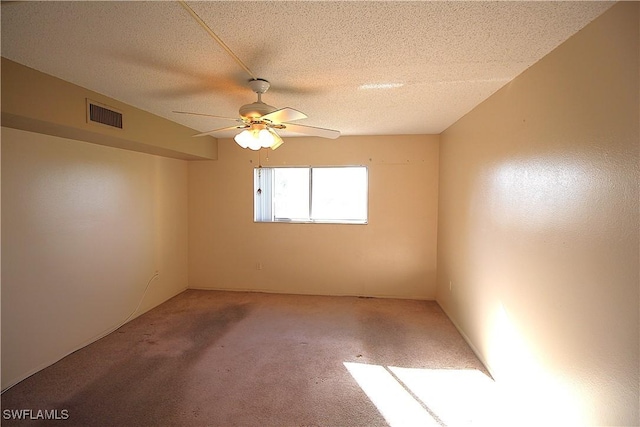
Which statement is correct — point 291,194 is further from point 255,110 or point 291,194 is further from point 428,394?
point 428,394

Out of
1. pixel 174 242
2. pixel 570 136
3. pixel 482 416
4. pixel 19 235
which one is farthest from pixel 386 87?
pixel 174 242

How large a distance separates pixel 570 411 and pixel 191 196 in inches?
186

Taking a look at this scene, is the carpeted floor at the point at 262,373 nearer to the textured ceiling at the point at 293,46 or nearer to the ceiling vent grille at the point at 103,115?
the ceiling vent grille at the point at 103,115

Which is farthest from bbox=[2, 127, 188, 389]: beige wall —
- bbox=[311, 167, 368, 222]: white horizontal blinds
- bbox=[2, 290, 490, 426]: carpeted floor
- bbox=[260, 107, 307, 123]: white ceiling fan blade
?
bbox=[311, 167, 368, 222]: white horizontal blinds

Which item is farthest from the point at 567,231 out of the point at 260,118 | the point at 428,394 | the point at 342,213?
the point at 342,213

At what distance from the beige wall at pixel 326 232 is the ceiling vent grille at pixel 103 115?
191cm

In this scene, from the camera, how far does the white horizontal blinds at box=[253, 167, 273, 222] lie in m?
4.60

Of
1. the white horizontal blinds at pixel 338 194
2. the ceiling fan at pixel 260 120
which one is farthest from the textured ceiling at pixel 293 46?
the white horizontal blinds at pixel 338 194

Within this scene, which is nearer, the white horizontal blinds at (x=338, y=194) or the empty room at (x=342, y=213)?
the empty room at (x=342, y=213)

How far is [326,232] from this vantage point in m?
4.48

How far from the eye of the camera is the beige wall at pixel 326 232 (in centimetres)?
427

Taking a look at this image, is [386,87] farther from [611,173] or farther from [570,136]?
[611,173]

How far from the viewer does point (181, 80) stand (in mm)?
2215

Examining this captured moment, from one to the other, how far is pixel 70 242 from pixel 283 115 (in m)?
2.39
